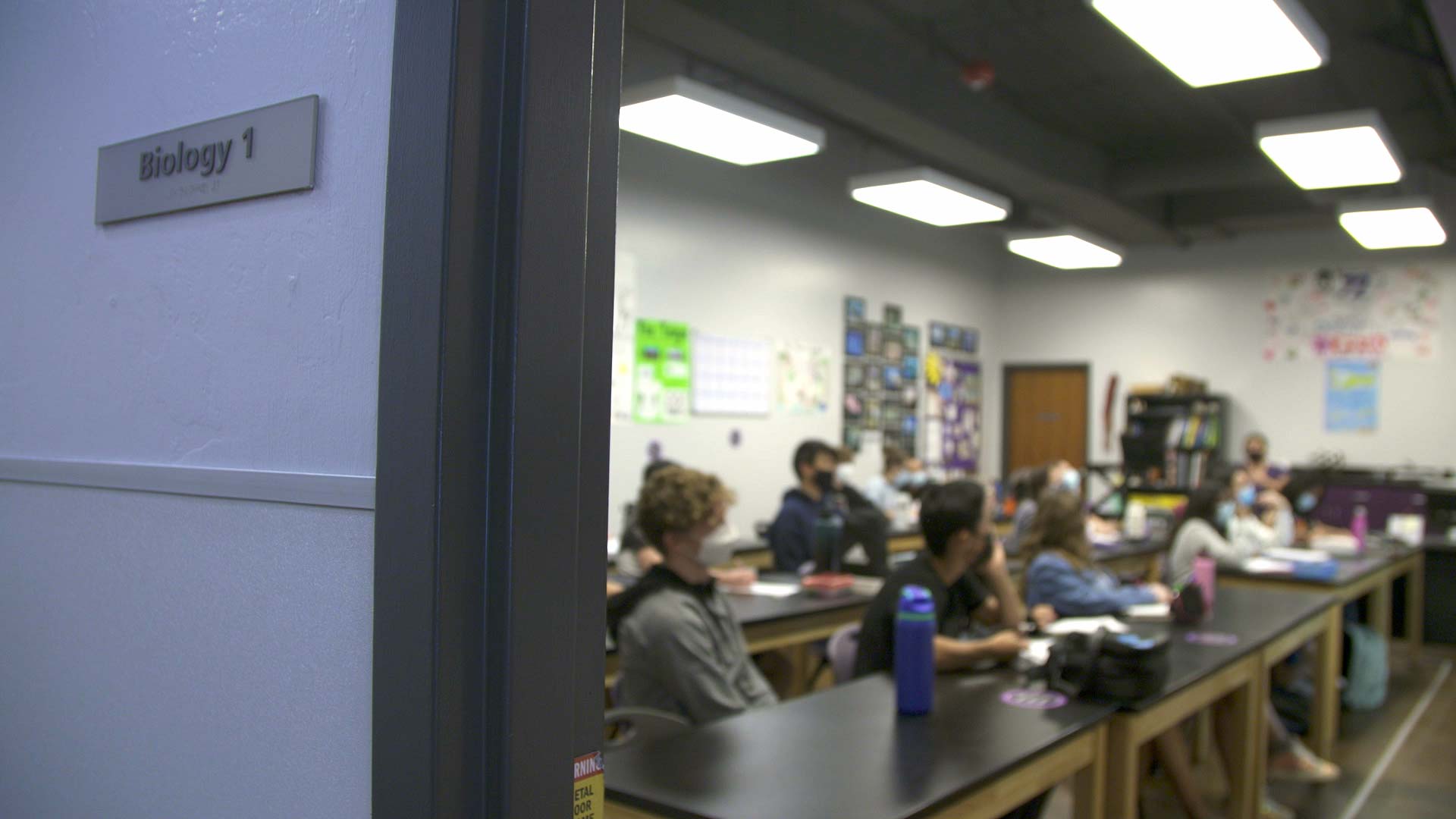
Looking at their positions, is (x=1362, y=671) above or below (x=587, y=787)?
below

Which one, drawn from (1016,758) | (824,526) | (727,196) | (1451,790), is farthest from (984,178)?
(1016,758)

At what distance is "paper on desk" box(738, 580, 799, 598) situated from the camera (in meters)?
4.11

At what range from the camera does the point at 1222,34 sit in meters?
3.01

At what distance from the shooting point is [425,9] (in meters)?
0.98

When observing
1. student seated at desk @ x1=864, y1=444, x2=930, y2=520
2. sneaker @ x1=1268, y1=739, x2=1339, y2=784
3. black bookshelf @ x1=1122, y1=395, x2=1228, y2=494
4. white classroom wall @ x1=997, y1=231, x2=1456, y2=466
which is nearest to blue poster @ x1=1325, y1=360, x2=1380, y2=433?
white classroom wall @ x1=997, y1=231, x2=1456, y2=466

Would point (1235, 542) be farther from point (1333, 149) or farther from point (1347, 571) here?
point (1333, 149)

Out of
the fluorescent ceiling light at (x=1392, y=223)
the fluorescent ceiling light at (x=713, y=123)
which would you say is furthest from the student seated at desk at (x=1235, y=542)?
the fluorescent ceiling light at (x=713, y=123)

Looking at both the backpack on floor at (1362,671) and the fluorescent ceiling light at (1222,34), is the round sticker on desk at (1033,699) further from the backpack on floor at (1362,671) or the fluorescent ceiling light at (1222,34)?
the backpack on floor at (1362,671)

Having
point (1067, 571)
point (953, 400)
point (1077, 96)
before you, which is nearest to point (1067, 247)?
point (1077, 96)

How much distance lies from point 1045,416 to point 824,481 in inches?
229

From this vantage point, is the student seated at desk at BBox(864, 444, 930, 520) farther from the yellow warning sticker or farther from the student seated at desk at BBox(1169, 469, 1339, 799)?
the yellow warning sticker

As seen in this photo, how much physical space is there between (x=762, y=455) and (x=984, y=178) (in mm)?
2902

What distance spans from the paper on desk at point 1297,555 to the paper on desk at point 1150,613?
2116 millimetres

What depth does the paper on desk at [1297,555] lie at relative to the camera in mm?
5383
